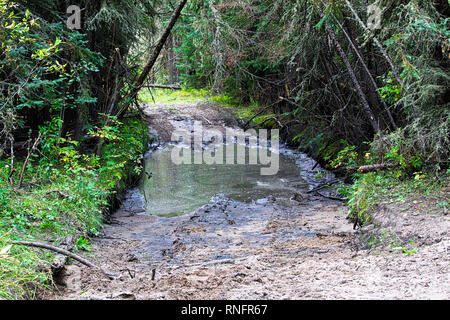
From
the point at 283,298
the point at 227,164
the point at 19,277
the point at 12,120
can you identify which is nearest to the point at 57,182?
the point at 12,120

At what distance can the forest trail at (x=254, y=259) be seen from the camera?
3539 mm

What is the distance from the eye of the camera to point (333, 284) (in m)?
3.61

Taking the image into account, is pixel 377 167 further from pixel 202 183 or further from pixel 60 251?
pixel 202 183

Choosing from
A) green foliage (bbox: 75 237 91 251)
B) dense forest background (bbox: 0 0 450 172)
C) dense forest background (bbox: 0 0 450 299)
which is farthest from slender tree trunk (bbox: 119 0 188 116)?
green foliage (bbox: 75 237 91 251)

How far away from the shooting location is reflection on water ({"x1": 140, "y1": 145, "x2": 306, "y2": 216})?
31.7 feet

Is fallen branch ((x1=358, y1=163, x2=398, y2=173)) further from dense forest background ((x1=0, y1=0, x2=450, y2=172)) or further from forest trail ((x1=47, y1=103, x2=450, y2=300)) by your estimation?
forest trail ((x1=47, y1=103, x2=450, y2=300))

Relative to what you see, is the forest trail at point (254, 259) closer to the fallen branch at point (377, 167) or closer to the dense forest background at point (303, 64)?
the fallen branch at point (377, 167)

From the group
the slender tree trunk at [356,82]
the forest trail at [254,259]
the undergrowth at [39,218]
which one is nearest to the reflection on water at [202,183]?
the forest trail at [254,259]

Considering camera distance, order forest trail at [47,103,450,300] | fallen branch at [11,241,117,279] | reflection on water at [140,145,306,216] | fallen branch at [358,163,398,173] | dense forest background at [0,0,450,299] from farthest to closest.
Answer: reflection on water at [140,145,306,216] → fallen branch at [358,163,398,173] → dense forest background at [0,0,450,299] → fallen branch at [11,241,117,279] → forest trail at [47,103,450,300]

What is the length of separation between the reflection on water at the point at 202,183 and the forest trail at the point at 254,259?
75cm

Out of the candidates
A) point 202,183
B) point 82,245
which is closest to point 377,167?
point 82,245

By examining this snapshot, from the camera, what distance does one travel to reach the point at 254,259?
16.1 feet

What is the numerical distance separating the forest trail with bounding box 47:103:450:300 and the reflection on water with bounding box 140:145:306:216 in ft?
2.45
